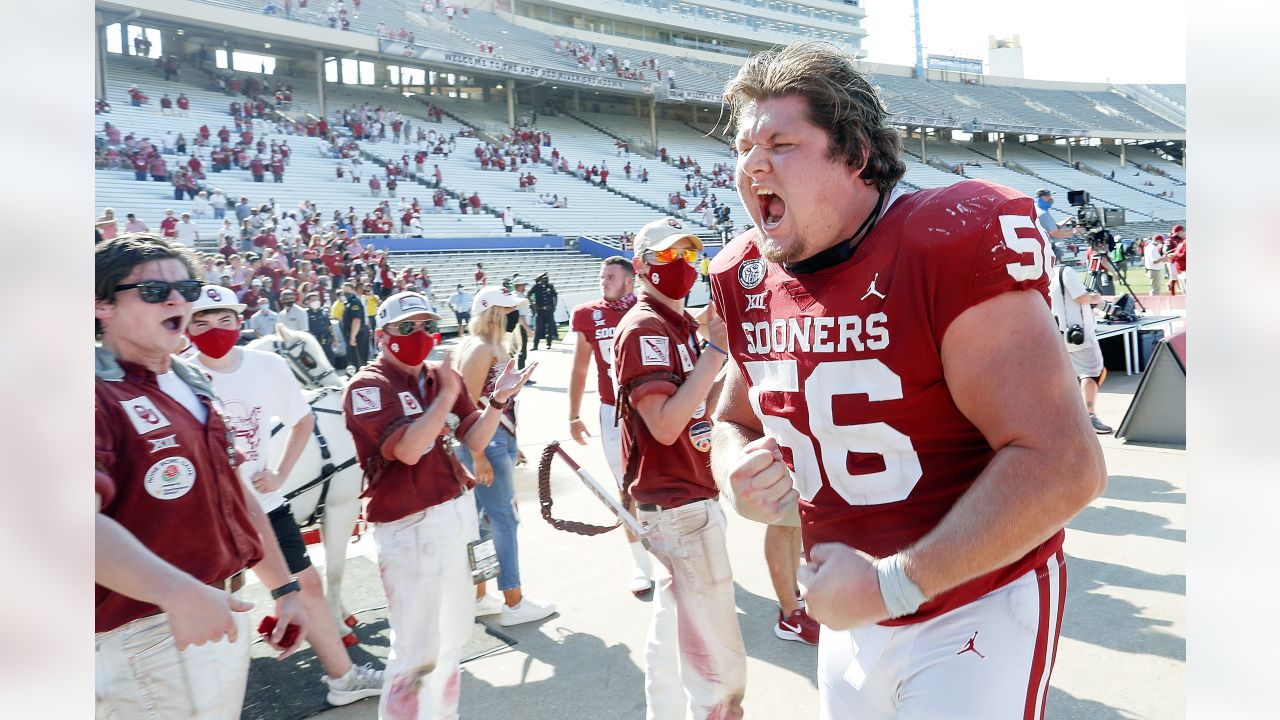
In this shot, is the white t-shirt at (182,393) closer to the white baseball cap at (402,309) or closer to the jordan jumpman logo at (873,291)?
the white baseball cap at (402,309)

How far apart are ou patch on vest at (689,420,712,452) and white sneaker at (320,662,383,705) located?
6.24 ft

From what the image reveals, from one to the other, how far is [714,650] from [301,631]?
1415 millimetres

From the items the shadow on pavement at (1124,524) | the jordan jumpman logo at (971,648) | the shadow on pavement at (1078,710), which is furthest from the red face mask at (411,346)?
the shadow on pavement at (1124,524)

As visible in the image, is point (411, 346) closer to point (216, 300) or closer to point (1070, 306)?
point (216, 300)

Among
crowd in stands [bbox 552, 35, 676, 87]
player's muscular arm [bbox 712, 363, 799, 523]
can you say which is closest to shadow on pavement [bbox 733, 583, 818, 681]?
player's muscular arm [bbox 712, 363, 799, 523]

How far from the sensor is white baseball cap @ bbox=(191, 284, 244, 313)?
12.2ft

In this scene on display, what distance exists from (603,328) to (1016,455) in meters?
4.31

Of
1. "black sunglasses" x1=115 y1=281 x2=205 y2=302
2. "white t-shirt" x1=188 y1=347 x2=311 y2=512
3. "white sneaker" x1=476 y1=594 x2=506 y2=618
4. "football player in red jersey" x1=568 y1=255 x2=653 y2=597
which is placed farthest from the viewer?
"football player in red jersey" x1=568 y1=255 x2=653 y2=597

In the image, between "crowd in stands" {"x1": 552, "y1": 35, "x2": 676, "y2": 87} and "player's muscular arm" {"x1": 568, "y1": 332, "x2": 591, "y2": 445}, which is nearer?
"player's muscular arm" {"x1": 568, "y1": 332, "x2": 591, "y2": 445}

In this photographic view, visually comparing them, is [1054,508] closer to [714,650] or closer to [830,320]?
[830,320]

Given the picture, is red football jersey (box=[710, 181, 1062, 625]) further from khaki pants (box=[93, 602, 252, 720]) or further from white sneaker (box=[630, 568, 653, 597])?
white sneaker (box=[630, 568, 653, 597])

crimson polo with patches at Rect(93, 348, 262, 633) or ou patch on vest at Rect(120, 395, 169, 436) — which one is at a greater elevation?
ou patch on vest at Rect(120, 395, 169, 436)

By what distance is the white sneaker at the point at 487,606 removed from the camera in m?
4.99

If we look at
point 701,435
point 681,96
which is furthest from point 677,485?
point 681,96
